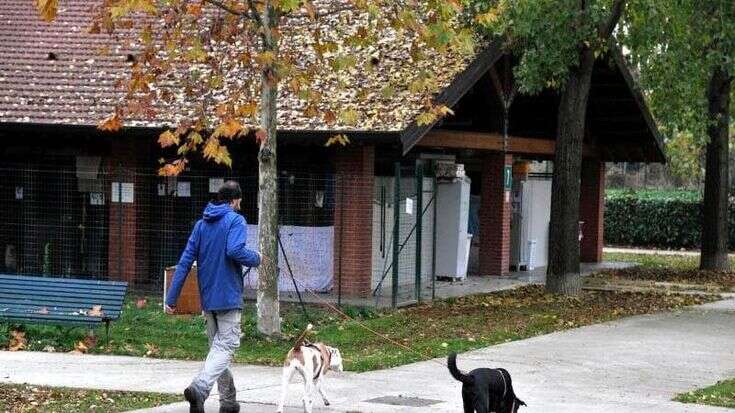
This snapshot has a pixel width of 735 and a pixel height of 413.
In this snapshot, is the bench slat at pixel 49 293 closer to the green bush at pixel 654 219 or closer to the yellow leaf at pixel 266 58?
the yellow leaf at pixel 266 58

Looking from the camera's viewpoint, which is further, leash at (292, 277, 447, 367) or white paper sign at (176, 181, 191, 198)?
white paper sign at (176, 181, 191, 198)

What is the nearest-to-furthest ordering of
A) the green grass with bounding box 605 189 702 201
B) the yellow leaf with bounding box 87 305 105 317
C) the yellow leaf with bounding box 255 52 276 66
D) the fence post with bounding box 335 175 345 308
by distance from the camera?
the yellow leaf with bounding box 255 52 276 66
the yellow leaf with bounding box 87 305 105 317
the fence post with bounding box 335 175 345 308
the green grass with bounding box 605 189 702 201

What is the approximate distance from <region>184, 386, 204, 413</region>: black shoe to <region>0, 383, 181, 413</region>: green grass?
3.81 ft

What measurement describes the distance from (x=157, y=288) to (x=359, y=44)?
26.4 feet

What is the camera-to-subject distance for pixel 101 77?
23.9 meters

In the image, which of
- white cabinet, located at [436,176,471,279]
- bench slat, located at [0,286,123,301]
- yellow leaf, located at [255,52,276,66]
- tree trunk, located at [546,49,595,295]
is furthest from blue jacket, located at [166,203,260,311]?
white cabinet, located at [436,176,471,279]

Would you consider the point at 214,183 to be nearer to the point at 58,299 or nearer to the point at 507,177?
the point at 507,177

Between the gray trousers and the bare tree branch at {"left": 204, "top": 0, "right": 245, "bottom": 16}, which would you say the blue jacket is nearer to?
the gray trousers

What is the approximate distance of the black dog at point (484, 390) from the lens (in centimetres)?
1068

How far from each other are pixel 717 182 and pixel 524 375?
55.6ft

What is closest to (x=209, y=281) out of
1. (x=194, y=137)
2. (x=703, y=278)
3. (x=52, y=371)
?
(x=52, y=371)

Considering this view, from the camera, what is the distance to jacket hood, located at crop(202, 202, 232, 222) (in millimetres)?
11305

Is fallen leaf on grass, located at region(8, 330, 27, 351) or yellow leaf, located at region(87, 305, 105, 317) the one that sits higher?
yellow leaf, located at region(87, 305, 105, 317)

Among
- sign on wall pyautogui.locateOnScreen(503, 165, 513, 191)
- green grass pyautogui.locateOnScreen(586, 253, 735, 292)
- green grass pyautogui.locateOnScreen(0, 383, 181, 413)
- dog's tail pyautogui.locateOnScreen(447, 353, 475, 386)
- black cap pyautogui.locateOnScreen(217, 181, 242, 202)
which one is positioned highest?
sign on wall pyautogui.locateOnScreen(503, 165, 513, 191)
